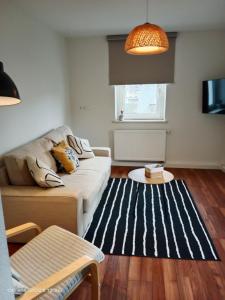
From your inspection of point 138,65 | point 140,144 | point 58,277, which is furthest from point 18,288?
point 138,65

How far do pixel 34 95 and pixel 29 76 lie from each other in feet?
0.86

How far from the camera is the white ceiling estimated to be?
280 cm

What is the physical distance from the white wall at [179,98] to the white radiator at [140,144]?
130mm

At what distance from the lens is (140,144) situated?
4.65 meters

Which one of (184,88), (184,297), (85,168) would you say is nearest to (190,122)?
(184,88)

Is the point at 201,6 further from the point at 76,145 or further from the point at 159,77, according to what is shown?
the point at 76,145

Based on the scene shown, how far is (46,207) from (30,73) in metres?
1.85

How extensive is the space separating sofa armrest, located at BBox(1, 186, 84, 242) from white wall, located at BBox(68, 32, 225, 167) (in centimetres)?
263

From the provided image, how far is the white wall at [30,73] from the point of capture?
271 cm

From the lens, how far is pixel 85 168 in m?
3.25

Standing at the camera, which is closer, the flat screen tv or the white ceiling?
the white ceiling

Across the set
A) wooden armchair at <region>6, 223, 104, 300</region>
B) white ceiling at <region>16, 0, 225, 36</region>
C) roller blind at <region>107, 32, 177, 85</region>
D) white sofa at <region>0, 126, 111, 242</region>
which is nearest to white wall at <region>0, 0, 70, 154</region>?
white ceiling at <region>16, 0, 225, 36</region>

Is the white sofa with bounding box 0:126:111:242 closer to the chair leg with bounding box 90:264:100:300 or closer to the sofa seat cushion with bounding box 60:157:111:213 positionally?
the sofa seat cushion with bounding box 60:157:111:213

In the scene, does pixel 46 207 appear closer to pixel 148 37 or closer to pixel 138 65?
pixel 148 37
